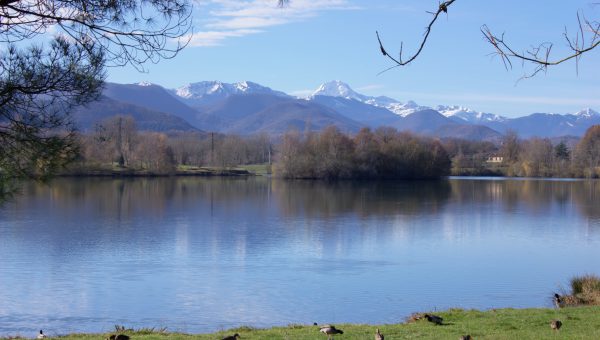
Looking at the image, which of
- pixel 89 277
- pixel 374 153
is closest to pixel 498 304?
pixel 89 277

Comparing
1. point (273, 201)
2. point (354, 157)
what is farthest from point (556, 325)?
point (354, 157)

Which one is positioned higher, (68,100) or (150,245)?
(68,100)

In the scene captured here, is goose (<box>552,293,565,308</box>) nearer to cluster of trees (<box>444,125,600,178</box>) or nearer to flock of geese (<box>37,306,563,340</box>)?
flock of geese (<box>37,306,563,340</box>)

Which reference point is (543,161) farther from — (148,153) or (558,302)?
(558,302)

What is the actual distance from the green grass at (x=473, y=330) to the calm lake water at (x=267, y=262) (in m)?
2.29

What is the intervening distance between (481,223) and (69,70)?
86.5 feet

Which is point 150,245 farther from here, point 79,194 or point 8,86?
point 79,194

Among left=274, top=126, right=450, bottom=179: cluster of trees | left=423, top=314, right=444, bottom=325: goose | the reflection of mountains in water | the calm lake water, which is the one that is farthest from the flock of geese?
left=274, top=126, right=450, bottom=179: cluster of trees

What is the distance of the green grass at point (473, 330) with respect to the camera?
9.03 meters

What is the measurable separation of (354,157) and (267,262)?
5782 cm

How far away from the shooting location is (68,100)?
8367 millimetres

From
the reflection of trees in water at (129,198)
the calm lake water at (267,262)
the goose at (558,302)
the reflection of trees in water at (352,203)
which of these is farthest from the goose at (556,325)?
the reflection of trees in water at (129,198)

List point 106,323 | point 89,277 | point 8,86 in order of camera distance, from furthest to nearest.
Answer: point 89,277
point 106,323
point 8,86

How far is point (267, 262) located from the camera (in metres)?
19.5
